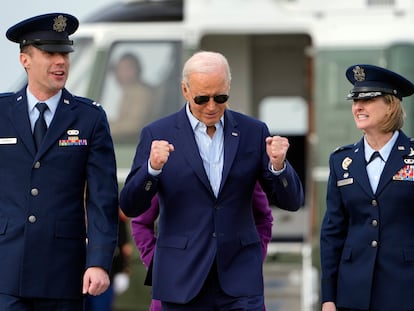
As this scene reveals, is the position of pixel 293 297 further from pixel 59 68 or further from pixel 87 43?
pixel 59 68

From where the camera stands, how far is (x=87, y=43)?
10188 millimetres

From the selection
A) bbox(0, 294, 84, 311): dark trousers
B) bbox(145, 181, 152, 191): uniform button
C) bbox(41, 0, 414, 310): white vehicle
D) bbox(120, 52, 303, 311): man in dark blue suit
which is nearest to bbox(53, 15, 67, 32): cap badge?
bbox(120, 52, 303, 311): man in dark blue suit

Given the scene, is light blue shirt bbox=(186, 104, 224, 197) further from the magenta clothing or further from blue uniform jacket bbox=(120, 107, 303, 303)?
the magenta clothing

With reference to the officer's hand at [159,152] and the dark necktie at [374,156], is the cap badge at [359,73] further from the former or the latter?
the officer's hand at [159,152]

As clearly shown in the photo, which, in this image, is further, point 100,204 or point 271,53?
point 271,53

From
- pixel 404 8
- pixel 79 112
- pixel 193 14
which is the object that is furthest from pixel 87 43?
pixel 79 112

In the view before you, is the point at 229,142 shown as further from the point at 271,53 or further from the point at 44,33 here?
the point at 271,53

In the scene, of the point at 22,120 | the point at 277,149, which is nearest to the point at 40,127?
the point at 22,120

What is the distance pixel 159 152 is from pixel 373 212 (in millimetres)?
1103

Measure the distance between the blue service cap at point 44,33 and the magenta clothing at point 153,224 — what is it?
0.88 metres

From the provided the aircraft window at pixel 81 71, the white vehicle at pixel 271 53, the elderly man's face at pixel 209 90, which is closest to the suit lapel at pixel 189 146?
the elderly man's face at pixel 209 90

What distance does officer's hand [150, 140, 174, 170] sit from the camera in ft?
16.6

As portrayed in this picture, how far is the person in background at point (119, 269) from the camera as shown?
974 cm

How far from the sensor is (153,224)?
19.4 ft
